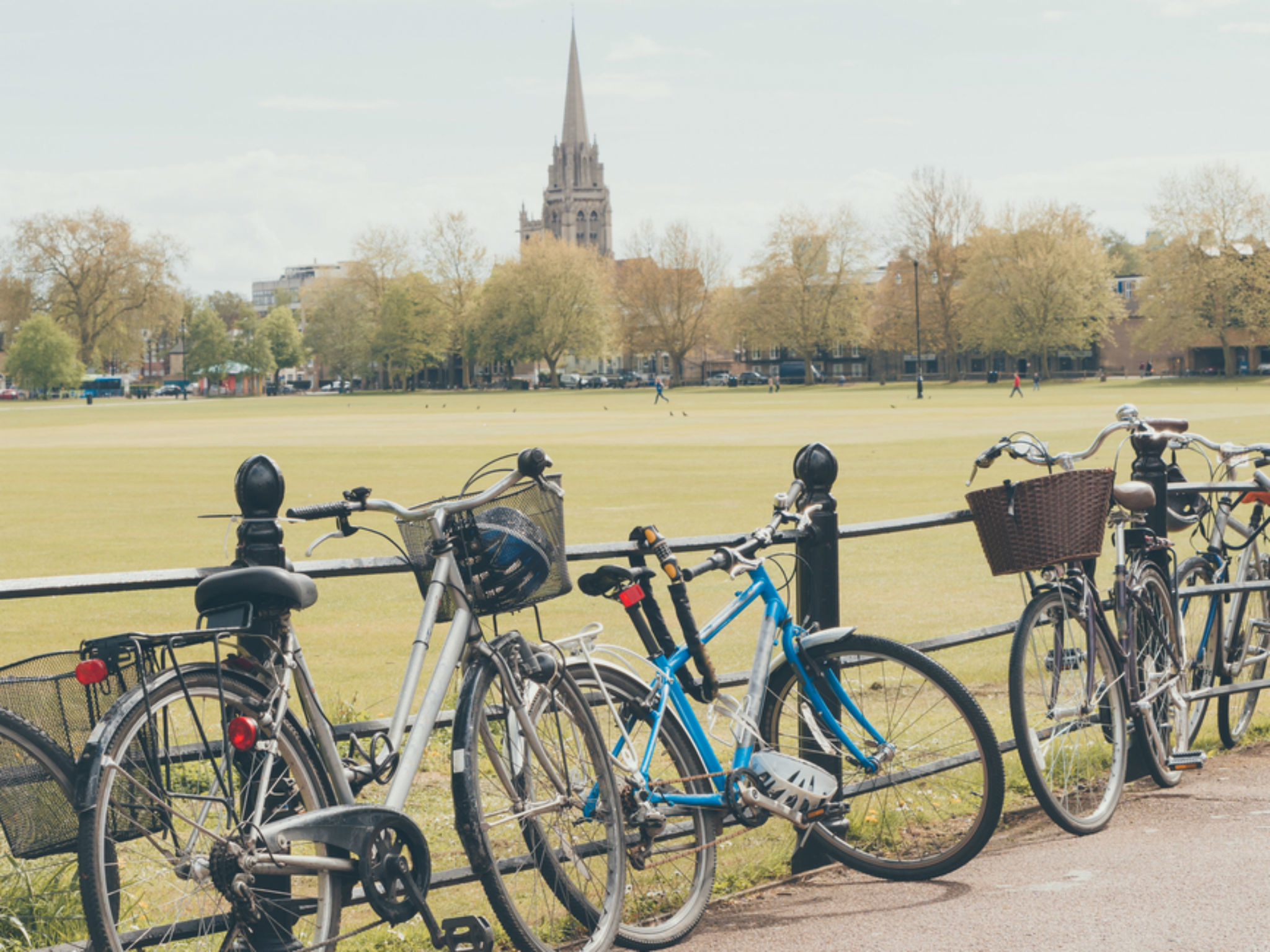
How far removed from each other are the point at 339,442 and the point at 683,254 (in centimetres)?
7654

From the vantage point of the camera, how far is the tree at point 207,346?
5344 inches

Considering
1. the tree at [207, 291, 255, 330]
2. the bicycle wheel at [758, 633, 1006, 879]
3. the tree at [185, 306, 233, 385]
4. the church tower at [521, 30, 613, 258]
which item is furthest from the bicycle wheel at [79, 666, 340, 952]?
the church tower at [521, 30, 613, 258]

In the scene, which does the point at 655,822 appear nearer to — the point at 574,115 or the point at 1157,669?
the point at 1157,669

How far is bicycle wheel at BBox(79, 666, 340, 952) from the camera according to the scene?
2.71 meters

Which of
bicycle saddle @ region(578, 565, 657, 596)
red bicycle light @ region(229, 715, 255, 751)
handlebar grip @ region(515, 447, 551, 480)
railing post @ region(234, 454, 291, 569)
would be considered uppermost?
handlebar grip @ region(515, 447, 551, 480)

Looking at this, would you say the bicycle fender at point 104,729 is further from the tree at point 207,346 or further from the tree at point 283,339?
the tree at point 283,339

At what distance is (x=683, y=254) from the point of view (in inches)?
4473

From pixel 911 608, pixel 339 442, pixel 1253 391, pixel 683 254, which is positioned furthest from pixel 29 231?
pixel 911 608

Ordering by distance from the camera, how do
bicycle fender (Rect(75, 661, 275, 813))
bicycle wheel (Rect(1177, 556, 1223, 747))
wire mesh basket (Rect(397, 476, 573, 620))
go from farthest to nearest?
bicycle wheel (Rect(1177, 556, 1223, 747)) < wire mesh basket (Rect(397, 476, 573, 620)) < bicycle fender (Rect(75, 661, 275, 813))

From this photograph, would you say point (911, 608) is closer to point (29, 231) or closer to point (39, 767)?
point (39, 767)

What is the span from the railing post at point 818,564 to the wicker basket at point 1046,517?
21.1 inches

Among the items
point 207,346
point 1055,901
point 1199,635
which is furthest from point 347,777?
point 207,346

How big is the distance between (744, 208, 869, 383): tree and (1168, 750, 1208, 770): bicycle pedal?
9447 cm

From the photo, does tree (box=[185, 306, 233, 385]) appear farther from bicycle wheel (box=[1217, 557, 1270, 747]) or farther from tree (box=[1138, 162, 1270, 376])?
bicycle wheel (box=[1217, 557, 1270, 747])
